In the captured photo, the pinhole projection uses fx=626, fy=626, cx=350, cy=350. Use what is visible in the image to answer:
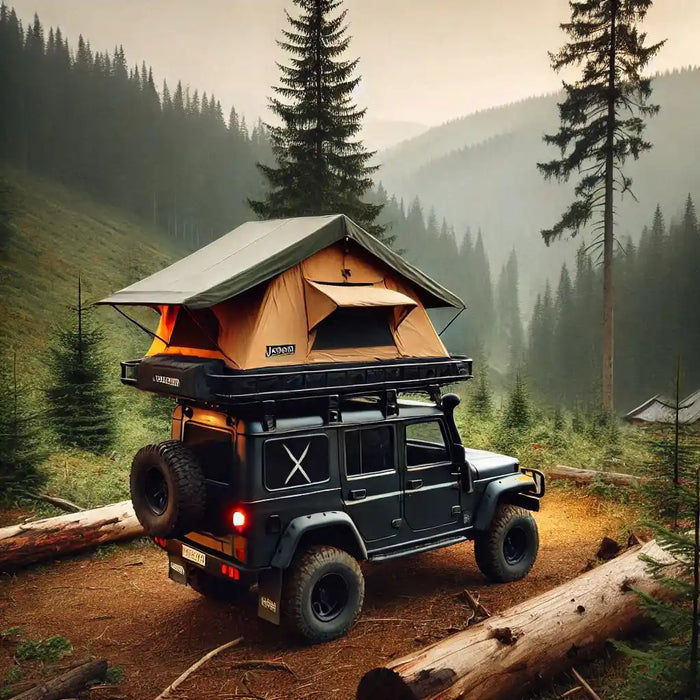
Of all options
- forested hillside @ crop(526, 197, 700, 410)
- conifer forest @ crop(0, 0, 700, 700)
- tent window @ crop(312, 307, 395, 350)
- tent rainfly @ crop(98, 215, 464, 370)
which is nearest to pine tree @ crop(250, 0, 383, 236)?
conifer forest @ crop(0, 0, 700, 700)

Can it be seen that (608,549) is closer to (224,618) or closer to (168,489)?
(224,618)

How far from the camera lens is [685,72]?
567 ft

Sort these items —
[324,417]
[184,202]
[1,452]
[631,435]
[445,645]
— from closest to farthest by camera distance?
[445,645]
[324,417]
[1,452]
[631,435]
[184,202]

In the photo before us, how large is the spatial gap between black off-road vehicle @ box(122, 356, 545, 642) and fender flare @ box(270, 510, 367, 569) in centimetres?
1

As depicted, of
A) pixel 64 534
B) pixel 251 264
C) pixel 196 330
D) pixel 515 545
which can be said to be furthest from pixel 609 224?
pixel 64 534

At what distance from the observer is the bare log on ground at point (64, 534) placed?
27.3 ft

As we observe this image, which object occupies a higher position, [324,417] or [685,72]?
[685,72]

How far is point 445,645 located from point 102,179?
3601 inches

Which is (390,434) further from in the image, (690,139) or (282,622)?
(690,139)

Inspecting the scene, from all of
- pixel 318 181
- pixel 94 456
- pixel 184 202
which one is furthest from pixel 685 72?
pixel 94 456

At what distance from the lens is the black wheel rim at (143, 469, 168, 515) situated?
6.52 meters

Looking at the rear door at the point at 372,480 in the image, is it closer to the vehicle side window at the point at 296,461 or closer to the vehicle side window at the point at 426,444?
the vehicle side window at the point at 296,461

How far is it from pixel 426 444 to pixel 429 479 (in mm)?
456

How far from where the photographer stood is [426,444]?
25.1ft
